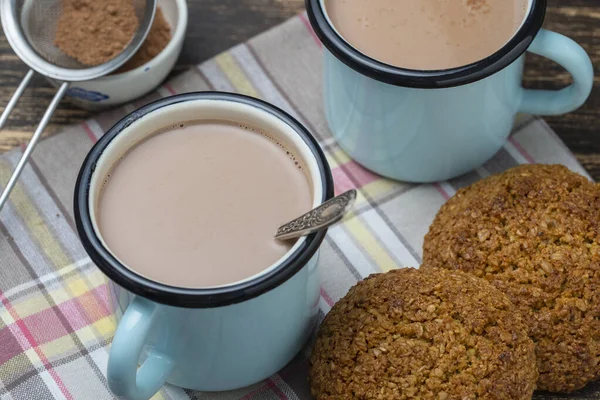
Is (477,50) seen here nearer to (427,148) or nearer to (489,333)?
(427,148)

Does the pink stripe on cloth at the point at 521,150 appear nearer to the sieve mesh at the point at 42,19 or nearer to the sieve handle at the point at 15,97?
Result: the sieve mesh at the point at 42,19

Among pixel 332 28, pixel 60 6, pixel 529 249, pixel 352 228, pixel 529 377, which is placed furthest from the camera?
pixel 60 6

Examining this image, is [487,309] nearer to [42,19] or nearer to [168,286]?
[168,286]

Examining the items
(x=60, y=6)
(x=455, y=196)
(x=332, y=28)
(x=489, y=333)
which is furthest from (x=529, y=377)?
(x=60, y=6)

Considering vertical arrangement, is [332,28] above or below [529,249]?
above

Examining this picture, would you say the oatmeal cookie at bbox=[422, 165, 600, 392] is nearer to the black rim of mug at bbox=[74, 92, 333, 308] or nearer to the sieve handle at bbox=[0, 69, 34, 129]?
the black rim of mug at bbox=[74, 92, 333, 308]

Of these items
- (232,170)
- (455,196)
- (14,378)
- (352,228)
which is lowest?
(14,378)
